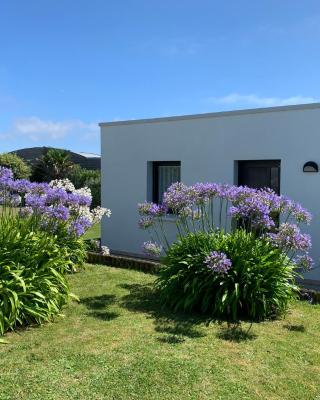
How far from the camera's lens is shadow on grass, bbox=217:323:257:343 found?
5.92 metres

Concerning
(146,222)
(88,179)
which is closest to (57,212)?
(146,222)

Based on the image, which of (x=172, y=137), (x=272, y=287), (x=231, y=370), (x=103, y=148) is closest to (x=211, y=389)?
(x=231, y=370)

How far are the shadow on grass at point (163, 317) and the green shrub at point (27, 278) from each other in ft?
3.61

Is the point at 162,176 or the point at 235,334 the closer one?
the point at 235,334

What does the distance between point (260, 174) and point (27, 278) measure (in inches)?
262

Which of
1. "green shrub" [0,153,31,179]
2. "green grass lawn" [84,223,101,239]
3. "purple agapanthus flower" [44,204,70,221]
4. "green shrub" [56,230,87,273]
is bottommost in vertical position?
"green grass lawn" [84,223,101,239]

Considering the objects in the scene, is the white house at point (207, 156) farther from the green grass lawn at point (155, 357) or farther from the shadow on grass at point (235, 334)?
the shadow on grass at point (235, 334)

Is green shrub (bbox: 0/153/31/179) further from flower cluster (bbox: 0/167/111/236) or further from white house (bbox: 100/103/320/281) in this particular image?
flower cluster (bbox: 0/167/111/236)

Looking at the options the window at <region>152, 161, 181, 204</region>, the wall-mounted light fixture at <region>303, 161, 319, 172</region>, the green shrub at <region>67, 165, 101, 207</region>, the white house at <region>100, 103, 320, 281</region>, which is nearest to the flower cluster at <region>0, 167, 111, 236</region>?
the white house at <region>100, 103, 320, 281</region>

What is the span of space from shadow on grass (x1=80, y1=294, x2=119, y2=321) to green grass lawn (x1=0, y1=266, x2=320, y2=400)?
0.09ft

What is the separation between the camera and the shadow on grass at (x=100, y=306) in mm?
6676

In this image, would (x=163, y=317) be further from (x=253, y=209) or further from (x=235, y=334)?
(x=253, y=209)

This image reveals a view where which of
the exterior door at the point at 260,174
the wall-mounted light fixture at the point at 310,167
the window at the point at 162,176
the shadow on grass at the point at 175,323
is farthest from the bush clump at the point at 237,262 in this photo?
the window at the point at 162,176

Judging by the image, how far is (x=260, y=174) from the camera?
11.3 meters
